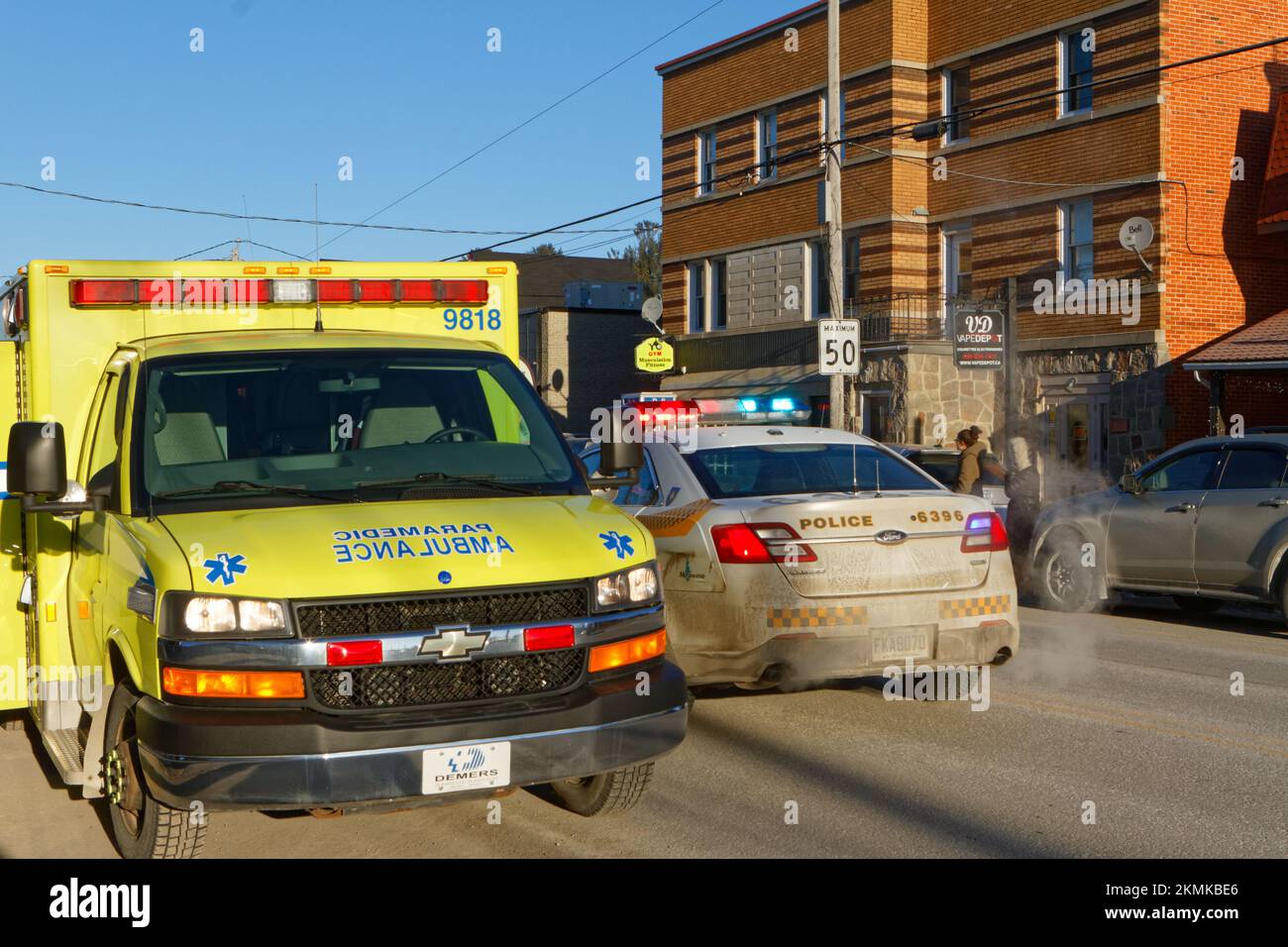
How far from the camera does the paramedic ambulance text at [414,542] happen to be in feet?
17.5

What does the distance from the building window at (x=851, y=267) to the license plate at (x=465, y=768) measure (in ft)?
87.5

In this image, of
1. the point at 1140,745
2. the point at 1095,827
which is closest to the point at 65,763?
the point at 1095,827

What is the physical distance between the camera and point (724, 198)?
1384 inches

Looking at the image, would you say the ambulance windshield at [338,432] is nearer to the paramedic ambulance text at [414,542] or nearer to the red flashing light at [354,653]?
the paramedic ambulance text at [414,542]

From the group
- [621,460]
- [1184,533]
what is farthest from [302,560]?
[1184,533]

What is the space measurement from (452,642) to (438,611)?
0.40ft

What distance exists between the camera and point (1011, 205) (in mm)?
27656

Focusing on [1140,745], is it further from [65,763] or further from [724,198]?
[724,198]

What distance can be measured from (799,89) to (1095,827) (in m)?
28.0

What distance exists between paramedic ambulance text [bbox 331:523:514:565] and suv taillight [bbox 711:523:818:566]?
2636 millimetres

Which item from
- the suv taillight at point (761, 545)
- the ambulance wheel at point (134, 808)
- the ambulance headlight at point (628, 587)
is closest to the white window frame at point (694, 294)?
A: the suv taillight at point (761, 545)

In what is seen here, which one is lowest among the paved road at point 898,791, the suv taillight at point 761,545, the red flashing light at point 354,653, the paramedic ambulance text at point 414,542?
the paved road at point 898,791

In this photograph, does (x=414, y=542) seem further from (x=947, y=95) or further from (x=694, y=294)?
(x=694, y=294)

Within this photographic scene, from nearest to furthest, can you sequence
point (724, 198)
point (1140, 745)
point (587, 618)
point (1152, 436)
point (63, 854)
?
1. point (587, 618)
2. point (63, 854)
3. point (1140, 745)
4. point (1152, 436)
5. point (724, 198)
